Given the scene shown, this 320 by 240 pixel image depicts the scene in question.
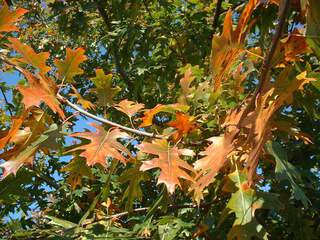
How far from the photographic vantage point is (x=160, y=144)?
172cm

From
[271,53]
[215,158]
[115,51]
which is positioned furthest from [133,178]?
[115,51]

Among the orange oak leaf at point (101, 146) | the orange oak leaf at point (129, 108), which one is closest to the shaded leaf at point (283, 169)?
the orange oak leaf at point (101, 146)

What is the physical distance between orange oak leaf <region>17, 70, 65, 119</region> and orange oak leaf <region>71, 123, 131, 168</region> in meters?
0.13

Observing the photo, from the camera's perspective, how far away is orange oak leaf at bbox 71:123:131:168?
163 centimetres

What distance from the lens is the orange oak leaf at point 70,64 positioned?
6.28ft

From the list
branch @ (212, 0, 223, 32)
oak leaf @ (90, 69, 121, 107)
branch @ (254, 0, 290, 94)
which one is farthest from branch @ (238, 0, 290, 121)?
branch @ (212, 0, 223, 32)

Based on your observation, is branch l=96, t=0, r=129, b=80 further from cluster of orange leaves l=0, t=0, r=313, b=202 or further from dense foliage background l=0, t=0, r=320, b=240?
cluster of orange leaves l=0, t=0, r=313, b=202

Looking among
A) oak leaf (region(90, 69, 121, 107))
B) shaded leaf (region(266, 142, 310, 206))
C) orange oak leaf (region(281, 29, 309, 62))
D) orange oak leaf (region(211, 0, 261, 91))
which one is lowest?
shaded leaf (region(266, 142, 310, 206))

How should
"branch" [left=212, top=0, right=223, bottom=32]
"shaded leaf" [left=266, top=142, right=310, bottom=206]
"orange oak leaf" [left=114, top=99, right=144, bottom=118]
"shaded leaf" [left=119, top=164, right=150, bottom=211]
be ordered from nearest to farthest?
"shaded leaf" [left=266, top=142, right=310, bottom=206]
"shaded leaf" [left=119, top=164, right=150, bottom=211]
"orange oak leaf" [left=114, top=99, right=144, bottom=118]
"branch" [left=212, top=0, right=223, bottom=32]

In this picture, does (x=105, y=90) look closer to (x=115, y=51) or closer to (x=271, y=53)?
(x=271, y=53)

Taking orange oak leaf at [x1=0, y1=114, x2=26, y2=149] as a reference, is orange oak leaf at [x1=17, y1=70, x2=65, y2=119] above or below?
above

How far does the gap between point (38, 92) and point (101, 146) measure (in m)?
0.28

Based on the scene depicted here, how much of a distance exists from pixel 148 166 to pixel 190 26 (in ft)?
8.10

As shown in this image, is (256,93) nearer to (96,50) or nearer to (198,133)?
(198,133)
